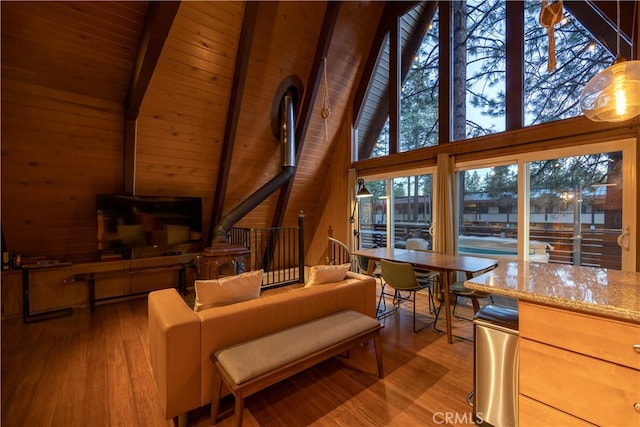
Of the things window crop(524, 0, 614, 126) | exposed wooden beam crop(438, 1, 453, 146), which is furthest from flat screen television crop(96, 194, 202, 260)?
window crop(524, 0, 614, 126)

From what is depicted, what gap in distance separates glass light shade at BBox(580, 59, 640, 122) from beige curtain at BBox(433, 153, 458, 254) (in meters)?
2.25

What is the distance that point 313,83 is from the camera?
4.37 m

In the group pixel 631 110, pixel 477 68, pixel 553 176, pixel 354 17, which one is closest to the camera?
pixel 631 110

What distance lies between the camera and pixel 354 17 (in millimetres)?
4520

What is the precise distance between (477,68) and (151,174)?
205 inches

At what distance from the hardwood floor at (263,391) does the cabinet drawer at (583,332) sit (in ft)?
2.90

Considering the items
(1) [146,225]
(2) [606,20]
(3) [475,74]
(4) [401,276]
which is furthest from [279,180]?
(2) [606,20]

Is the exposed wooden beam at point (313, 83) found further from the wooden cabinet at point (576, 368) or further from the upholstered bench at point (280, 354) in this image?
the wooden cabinet at point (576, 368)

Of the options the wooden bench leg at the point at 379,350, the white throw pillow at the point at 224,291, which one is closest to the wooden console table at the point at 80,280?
the white throw pillow at the point at 224,291

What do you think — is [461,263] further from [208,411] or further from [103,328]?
[103,328]

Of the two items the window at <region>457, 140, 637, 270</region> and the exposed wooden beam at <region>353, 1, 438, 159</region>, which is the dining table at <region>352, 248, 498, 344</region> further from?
the exposed wooden beam at <region>353, 1, 438, 159</region>

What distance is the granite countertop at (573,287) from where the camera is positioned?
120 cm

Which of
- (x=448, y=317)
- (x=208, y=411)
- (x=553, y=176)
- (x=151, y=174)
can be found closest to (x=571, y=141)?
(x=553, y=176)

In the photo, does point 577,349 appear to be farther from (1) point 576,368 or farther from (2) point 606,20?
(2) point 606,20
